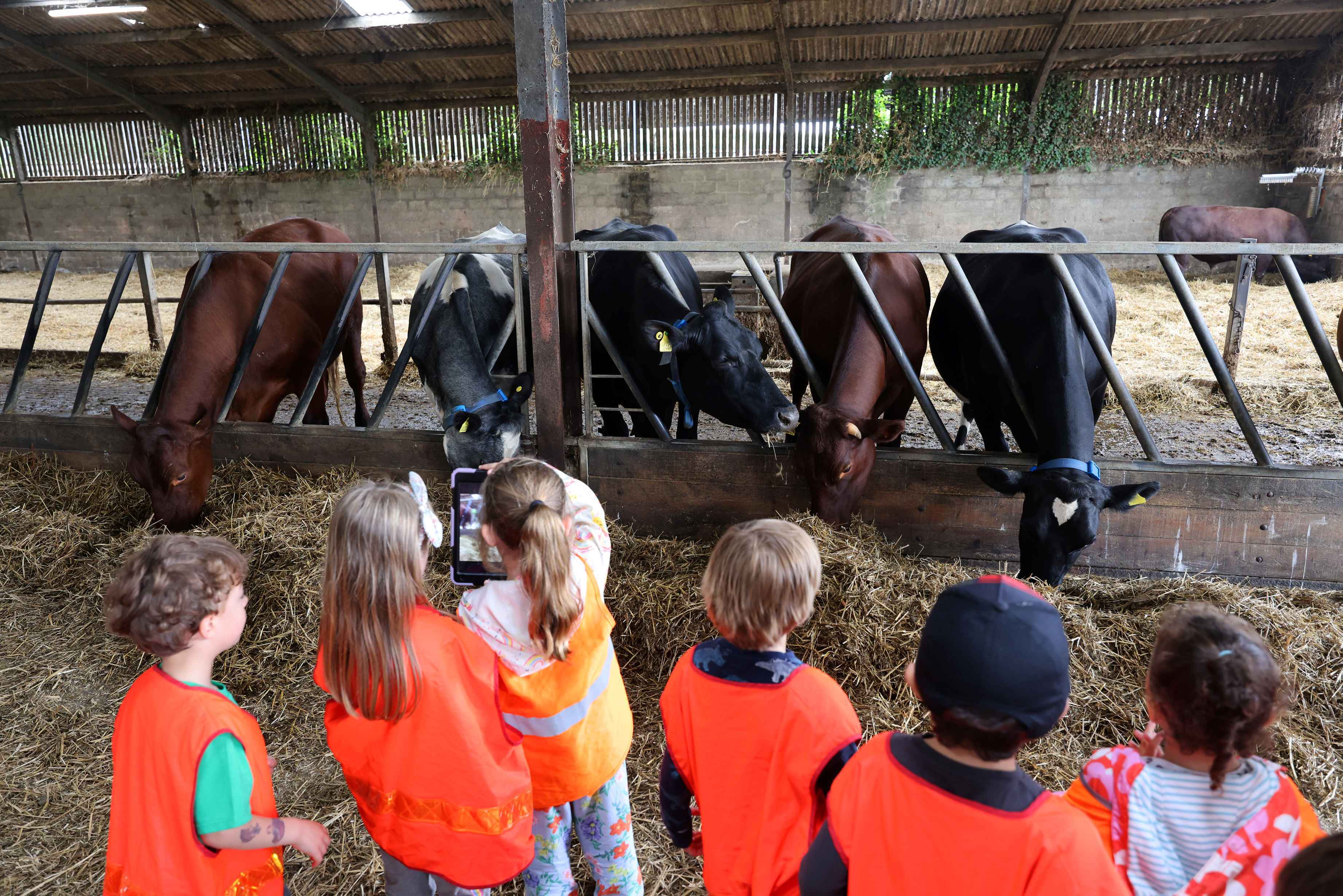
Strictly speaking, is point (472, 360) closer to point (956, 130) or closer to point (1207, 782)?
point (1207, 782)

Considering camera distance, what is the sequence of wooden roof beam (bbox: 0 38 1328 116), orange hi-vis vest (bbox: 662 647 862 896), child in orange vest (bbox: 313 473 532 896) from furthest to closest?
1. wooden roof beam (bbox: 0 38 1328 116)
2. child in orange vest (bbox: 313 473 532 896)
3. orange hi-vis vest (bbox: 662 647 862 896)

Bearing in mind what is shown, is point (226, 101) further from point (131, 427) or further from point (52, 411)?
point (131, 427)

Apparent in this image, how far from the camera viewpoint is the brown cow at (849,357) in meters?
3.51

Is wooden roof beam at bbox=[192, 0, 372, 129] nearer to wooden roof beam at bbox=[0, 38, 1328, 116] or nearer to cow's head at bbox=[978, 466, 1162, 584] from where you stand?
wooden roof beam at bbox=[0, 38, 1328, 116]

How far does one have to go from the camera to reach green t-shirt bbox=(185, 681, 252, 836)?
1.38 m

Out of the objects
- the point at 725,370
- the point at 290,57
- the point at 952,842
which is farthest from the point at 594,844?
the point at 290,57

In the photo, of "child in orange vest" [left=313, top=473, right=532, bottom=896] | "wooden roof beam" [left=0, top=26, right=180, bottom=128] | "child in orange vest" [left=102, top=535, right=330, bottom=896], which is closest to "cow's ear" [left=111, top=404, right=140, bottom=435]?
"child in orange vest" [left=102, top=535, right=330, bottom=896]

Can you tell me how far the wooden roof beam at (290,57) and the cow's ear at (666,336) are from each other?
857 cm

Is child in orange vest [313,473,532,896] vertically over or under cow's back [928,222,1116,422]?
under

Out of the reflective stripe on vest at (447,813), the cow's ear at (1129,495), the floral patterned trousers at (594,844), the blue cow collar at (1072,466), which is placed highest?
the blue cow collar at (1072,466)

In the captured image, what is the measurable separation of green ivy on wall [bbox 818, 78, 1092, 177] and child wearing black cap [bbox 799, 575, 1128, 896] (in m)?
13.8

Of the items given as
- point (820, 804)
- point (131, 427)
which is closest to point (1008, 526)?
point (820, 804)

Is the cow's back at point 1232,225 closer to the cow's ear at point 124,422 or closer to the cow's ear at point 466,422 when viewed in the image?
the cow's ear at point 466,422

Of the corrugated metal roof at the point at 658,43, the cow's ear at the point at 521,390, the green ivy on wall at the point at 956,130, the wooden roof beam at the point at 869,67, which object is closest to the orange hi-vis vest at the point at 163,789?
the cow's ear at the point at 521,390
